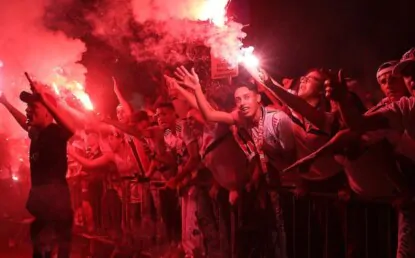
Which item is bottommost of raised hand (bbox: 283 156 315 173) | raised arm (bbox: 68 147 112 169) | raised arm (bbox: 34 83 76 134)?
raised hand (bbox: 283 156 315 173)

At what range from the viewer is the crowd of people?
14.8ft

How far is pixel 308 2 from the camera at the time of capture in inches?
309

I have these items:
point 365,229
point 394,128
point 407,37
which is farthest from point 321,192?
point 407,37

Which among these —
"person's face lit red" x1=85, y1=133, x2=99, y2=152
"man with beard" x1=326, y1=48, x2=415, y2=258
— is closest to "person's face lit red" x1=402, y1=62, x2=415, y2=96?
"man with beard" x1=326, y1=48, x2=415, y2=258

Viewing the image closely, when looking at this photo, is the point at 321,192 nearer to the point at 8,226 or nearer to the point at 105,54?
the point at 8,226

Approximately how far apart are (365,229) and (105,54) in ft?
36.6

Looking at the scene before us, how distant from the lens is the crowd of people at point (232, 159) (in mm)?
4500

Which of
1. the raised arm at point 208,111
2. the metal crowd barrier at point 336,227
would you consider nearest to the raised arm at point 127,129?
the raised arm at point 208,111

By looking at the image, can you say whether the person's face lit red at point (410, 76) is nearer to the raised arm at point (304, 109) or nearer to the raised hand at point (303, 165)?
A: the raised arm at point (304, 109)

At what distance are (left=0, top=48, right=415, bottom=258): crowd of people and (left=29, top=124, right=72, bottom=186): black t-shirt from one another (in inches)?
0.4

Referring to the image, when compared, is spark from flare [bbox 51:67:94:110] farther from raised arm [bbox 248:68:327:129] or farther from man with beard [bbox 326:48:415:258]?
man with beard [bbox 326:48:415:258]

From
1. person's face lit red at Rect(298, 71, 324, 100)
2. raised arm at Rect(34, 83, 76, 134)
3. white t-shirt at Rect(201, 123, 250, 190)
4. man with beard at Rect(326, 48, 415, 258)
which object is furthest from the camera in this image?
white t-shirt at Rect(201, 123, 250, 190)

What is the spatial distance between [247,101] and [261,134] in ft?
1.64

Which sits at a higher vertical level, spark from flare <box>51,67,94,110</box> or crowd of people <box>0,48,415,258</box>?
spark from flare <box>51,67,94,110</box>
